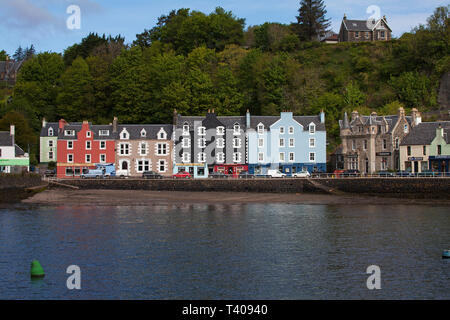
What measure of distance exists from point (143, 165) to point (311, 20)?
7574 cm

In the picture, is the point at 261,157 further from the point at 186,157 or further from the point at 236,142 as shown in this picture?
the point at 186,157

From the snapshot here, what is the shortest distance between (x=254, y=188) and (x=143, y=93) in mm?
42283

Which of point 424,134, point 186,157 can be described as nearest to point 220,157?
point 186,157

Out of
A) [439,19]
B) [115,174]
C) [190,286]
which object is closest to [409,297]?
[190,286]

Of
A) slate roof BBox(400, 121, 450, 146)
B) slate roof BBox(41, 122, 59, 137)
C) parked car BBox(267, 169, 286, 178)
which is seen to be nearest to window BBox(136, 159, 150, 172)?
slate roof BBox(41, 122, 59, 137)

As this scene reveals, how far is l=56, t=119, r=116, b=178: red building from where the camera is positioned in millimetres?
95062

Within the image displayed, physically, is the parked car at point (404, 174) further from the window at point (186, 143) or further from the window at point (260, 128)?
the window at point (186, 143)

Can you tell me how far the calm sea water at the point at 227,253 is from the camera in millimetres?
30859

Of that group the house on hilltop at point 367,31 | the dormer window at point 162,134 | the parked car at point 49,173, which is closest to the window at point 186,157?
the dormer window at point 162,134

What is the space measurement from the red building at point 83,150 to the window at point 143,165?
4.13 meters

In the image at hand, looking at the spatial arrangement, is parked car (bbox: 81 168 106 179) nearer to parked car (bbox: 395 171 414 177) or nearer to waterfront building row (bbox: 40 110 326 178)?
waterfront building row (bbox: 40 110 326 178)

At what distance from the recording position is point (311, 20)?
15125cm

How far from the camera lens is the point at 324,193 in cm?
7762

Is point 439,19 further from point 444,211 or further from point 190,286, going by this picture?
point 190,286
